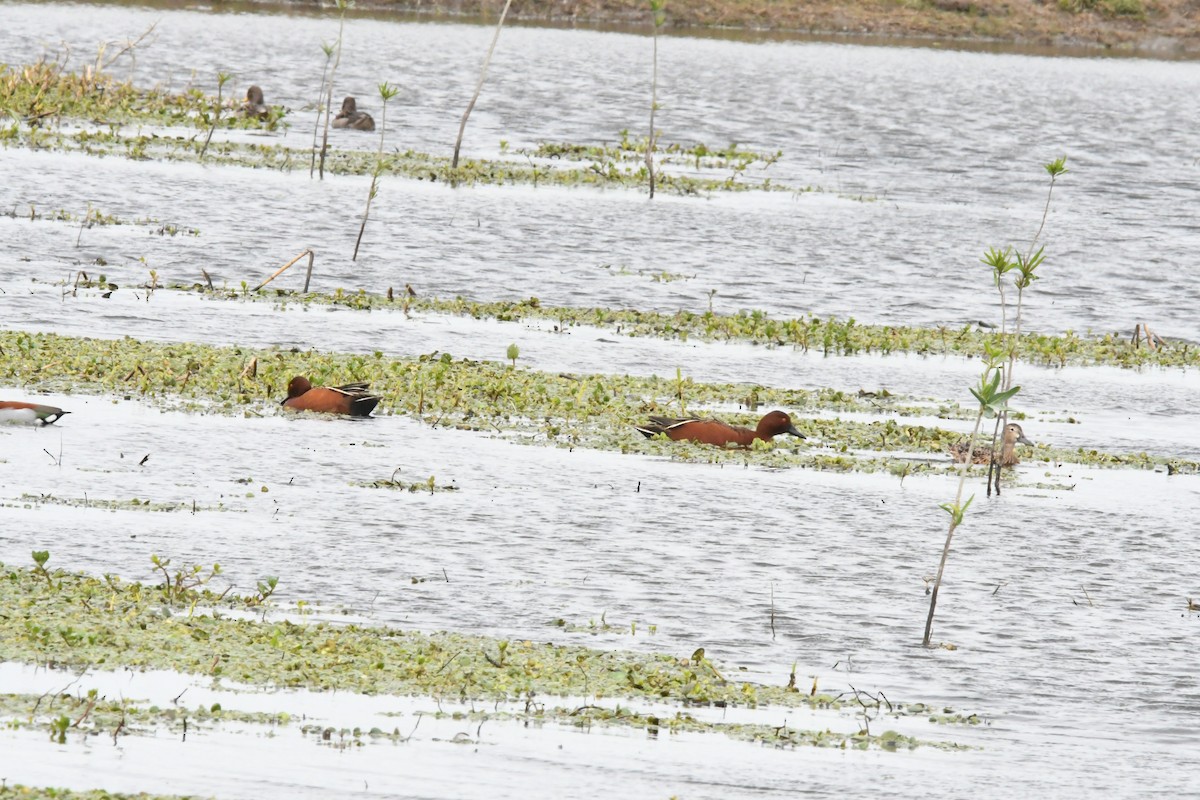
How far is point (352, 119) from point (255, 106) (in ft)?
6.64

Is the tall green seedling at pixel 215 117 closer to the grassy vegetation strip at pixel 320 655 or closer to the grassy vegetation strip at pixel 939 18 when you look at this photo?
the grassy vegetation strip at pixel 320 655

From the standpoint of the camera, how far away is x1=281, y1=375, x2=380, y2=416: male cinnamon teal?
14.5 meters

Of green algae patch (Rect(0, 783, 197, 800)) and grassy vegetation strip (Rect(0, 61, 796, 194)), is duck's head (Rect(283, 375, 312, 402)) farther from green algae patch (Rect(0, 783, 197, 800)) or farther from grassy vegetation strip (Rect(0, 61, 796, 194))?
grassy vegetation strip (Rect(0, 61, 796, 194))

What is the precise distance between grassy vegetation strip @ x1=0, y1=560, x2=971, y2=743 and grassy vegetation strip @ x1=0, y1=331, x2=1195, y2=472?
4.91 metres

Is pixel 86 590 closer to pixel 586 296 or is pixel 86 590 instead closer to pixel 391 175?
pixel 586 296

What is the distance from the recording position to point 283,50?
53375mm

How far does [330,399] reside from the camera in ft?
47.4

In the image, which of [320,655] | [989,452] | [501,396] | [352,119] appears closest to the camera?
[320,655]

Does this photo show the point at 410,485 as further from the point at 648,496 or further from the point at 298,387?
the point at 298,387

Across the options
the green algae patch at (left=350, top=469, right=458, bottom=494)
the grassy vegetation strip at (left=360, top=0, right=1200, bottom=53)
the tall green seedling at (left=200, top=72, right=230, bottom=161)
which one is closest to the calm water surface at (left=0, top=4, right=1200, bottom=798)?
the green algae patch at (left=350, top=469, right=458, bottom=494)

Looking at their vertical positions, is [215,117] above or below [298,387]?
above

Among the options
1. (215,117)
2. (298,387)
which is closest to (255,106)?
(215,117)

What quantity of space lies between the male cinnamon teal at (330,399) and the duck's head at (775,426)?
304 centimetres

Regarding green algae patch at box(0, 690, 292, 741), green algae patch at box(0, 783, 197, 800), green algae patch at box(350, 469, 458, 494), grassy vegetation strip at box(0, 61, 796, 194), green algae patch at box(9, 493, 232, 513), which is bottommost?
green algae patch at box(9, 493, 232, 513)
